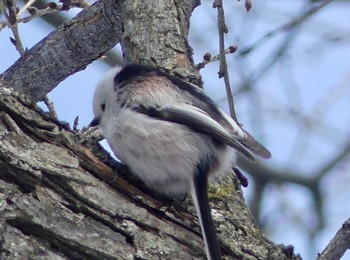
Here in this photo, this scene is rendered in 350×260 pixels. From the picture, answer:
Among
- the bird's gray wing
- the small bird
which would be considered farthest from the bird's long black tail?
the bird's gray wing

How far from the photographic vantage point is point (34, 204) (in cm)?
173

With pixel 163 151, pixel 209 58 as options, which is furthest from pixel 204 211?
pixel 209 58

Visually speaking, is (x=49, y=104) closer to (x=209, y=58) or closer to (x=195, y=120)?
(x=209, y=58)

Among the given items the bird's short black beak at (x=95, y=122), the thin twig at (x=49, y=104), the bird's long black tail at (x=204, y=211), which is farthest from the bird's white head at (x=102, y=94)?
the bird's long black tail at (x=204, y=211)

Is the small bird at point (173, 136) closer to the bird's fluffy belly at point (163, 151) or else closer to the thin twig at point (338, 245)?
the bird's fluffy belly at point (163, 151)

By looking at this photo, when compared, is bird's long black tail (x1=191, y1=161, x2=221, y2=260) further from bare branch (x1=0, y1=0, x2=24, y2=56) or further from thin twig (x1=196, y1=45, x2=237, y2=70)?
bare branch (x1=0, y1=0, x2=24, y2=56)

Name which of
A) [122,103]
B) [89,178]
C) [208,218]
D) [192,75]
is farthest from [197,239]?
[192,75]

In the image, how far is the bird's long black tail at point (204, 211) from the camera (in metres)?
1.85

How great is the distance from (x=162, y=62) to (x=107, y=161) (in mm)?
592

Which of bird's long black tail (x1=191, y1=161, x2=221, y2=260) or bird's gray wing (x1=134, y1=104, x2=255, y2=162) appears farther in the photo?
bird's gray wing (x1=134, y1=104, x2=255, y2=162)

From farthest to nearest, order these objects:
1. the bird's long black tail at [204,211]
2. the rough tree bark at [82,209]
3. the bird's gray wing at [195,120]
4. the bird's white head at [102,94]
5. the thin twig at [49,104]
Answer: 1. the thin twig at [49,104]
2. the bird's white head at [102,94]
3. the bird's gray wing at [195,120]
4. the bird's long black tail at [204,211]
5. the rough tree bark at [82,209]

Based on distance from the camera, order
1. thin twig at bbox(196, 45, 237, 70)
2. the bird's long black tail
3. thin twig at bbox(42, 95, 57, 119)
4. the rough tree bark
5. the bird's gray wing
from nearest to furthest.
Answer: the rough tree bark < the bird's long black tail < the bird's gray wing < thin twig at bbox(42, 95, 57, 119) < thin twig at bbox(196, 45, 237, 70)

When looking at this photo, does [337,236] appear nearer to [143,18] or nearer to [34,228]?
[34,228]

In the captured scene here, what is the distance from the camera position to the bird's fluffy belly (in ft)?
6.92
